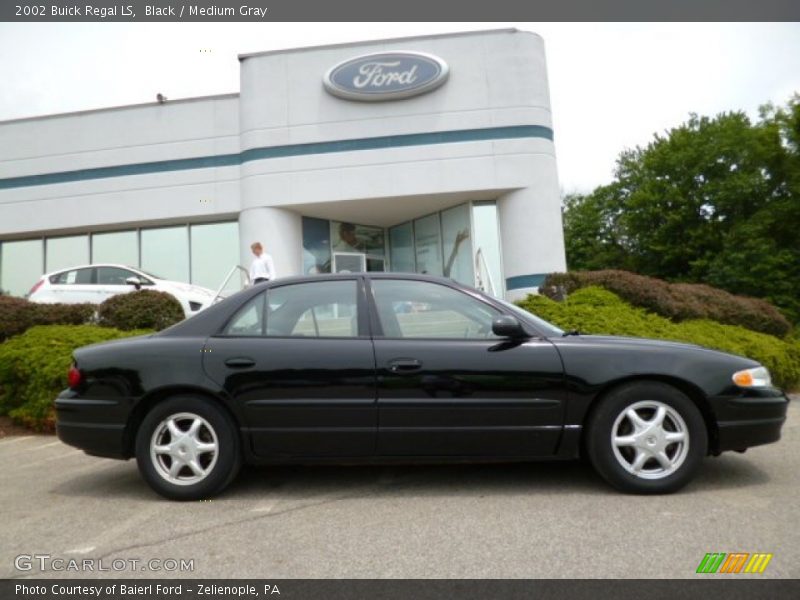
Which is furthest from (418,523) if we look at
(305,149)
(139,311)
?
(305,149)

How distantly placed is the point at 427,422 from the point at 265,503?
114 centimetres

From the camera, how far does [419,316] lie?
3754 mm

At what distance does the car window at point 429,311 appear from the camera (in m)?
3.67

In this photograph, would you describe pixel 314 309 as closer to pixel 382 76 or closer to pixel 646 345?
pixel 646 345

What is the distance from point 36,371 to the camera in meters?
6.27

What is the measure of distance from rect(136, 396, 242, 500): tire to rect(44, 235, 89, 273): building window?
637 inches

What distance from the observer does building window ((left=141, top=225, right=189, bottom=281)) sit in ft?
55.1

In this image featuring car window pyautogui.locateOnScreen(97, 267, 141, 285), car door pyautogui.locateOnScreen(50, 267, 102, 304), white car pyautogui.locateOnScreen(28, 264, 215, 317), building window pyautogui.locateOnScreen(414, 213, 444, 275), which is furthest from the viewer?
building window pyautogui.locateOnScreen(414, 213, 444, 275)

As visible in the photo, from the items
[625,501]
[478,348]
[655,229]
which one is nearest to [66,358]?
[478,348]

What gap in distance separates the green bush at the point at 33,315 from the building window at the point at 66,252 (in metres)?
10.2

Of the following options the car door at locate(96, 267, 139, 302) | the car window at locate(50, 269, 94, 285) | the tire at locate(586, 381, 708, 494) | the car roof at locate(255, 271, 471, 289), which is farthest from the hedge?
the car window at locate(50, 269, 94, 285)

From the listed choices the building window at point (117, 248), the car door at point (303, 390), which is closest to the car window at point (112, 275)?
the building window at point (117, 248)

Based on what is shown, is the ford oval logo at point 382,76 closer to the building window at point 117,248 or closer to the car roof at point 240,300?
the building window at point 117,248
